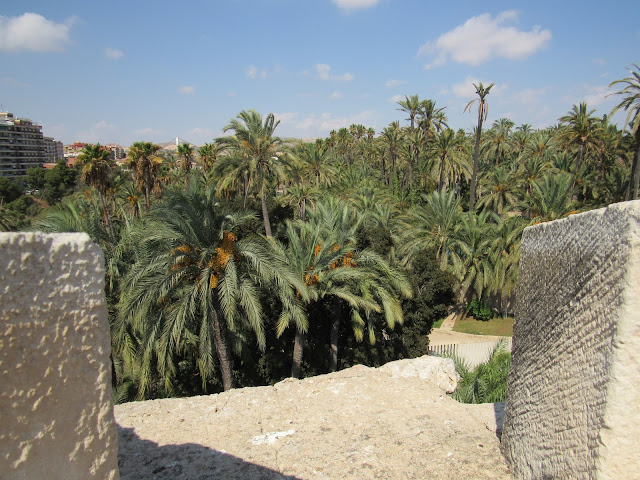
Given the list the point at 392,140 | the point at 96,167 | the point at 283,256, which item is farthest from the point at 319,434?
the point at 392,140

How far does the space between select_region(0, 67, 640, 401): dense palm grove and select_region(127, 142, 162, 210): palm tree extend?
92 mm

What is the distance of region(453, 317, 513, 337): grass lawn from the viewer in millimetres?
22609

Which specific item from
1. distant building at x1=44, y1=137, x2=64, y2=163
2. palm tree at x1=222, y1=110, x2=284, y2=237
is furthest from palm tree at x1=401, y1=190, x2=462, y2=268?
distant building at x1=44, y1=137, x2=64, y2=163

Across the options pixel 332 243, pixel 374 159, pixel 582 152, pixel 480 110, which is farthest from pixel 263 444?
pixel 374 159

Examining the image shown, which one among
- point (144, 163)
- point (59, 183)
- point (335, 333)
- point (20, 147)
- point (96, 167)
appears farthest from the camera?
point (20, 147)

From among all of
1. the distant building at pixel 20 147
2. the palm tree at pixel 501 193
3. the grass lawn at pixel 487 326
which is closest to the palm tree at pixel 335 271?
the grass lawn at pixel 487 326

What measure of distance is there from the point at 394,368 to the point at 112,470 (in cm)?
755

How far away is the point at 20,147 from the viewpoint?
310 ft

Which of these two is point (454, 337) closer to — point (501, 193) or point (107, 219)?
Answer: point (501, 193)

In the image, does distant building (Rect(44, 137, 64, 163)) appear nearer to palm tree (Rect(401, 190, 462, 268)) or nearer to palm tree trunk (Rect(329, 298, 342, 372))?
palm tree (Rect(401, 190, 462, 268))

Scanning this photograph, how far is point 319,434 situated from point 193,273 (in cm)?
496

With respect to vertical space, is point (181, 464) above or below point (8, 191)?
below

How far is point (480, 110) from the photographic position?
27.1 meters

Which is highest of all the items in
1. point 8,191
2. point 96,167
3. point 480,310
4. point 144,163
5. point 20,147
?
point 20,147
